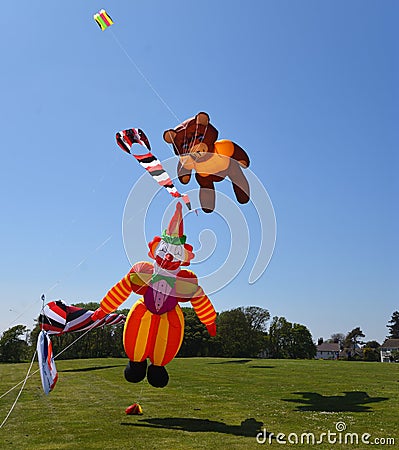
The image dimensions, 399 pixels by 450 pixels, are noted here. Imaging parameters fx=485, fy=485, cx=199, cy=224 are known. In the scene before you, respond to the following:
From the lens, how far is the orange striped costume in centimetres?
682

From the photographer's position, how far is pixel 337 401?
1049 centimetres

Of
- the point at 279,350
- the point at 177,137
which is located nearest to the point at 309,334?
the point at 279,350

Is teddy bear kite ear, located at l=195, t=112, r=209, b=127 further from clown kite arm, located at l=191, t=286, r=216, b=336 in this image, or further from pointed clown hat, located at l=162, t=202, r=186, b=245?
clown kite arm, located at l=191, t=286, r=216, b=336

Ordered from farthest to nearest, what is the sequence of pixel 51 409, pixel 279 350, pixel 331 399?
pixel 279 350, pixel 331 399, pixel 51 409

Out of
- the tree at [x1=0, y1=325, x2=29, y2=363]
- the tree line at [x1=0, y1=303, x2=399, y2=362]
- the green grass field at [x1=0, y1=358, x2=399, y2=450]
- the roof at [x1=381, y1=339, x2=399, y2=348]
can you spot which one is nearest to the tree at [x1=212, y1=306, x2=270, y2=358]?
the tree line at [x1=0, y1=303, x2=399, y2=362]

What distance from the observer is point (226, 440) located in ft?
22.0

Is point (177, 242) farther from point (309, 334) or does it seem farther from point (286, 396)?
point (309, 334)

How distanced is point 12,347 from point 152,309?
20.1 metres

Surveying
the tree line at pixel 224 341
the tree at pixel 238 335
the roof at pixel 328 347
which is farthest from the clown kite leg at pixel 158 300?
the roof at pixel 328 347

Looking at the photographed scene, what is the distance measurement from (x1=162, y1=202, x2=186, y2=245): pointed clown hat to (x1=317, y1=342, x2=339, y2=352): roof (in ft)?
217

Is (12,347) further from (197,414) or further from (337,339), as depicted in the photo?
(337,339)

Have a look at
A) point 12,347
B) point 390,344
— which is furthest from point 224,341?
point 390,344

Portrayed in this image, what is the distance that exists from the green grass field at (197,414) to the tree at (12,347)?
8.05 meters

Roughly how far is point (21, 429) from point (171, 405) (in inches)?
126
